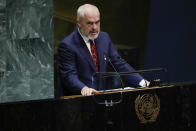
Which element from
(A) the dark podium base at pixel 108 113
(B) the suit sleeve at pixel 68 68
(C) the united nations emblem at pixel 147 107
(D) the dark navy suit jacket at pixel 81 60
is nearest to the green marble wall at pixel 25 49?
(A) the dark podium base at pixel 108 113

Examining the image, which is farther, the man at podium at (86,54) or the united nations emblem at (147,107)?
the man at podium at (86,54)

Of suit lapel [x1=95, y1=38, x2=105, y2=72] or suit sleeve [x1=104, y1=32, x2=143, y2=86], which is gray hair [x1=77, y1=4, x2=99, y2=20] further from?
suit sleeve [x1=104, y1=32, x2=143, y2=86]

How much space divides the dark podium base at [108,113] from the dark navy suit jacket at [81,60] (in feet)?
1.62

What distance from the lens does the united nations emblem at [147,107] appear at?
362 centimetres

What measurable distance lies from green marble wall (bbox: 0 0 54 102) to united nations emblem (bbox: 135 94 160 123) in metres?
0.71

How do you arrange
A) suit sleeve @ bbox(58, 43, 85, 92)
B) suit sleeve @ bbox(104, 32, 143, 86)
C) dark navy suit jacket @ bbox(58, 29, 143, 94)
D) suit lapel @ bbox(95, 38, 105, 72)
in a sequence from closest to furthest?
suit sleeve @ bbox(58, 43, 85, 92) → dark navy suit jacket @ bbox(58, 29, 143, 94) → suit sleeve @ bbox(104, 32, 143, 86) → suit lapel @ bbox(95, 38, 105, 72)

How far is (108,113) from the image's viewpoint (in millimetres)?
3520

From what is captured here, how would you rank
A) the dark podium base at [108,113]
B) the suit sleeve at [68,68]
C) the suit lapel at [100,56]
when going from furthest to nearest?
the suit lapel at [100,56] → the suit sleeve at [68,68] → the dark podium base at [108,113]

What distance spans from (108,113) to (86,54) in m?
0.88

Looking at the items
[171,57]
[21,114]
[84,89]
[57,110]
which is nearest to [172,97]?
[84,89]

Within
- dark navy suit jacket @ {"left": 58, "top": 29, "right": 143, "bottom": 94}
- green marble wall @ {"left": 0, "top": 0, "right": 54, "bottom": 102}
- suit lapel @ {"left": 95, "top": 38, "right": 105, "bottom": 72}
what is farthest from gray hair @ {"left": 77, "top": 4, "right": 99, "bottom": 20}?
green marble wall @ {"left": 0, "top": 0, "right": 54, "bottom": 102}

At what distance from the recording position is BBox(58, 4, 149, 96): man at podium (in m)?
4.10

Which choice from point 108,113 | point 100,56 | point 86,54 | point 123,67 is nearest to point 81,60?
point 86,54

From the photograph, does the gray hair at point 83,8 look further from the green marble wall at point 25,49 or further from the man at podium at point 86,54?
the green marble wall at point 25,49
